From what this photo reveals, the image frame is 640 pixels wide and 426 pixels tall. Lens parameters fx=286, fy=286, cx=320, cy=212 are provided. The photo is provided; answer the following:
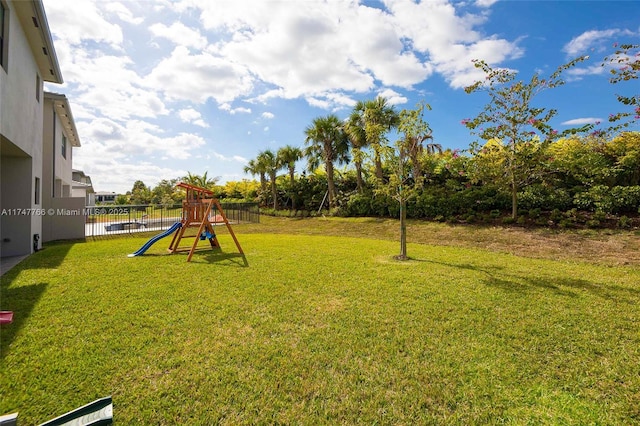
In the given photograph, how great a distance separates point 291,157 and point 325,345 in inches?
821

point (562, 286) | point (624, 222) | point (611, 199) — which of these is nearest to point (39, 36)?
point (562, 286)

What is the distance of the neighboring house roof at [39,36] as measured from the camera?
6211mm

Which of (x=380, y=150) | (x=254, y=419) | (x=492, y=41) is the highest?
(x=492, y=41)

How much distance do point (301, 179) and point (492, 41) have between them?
16.3 meters

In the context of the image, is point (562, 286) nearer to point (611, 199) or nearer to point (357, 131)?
point (611, 199)

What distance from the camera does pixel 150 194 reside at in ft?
148

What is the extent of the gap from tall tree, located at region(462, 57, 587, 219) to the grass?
234 inches

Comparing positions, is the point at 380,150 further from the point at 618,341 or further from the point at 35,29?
the point at 35,29

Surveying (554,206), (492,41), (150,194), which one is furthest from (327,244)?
(150,194)

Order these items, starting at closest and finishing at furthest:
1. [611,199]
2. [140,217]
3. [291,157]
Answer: [611,199] < [140,217] < [291,157]

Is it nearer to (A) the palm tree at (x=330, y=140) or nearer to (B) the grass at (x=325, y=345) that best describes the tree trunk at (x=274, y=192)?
(A) the palm tree at (x=330, y=140)

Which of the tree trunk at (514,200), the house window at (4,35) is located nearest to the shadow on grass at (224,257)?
the house window at (4,35)

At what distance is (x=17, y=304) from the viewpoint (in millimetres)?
4090

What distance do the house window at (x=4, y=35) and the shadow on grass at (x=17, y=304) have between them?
4.31m
